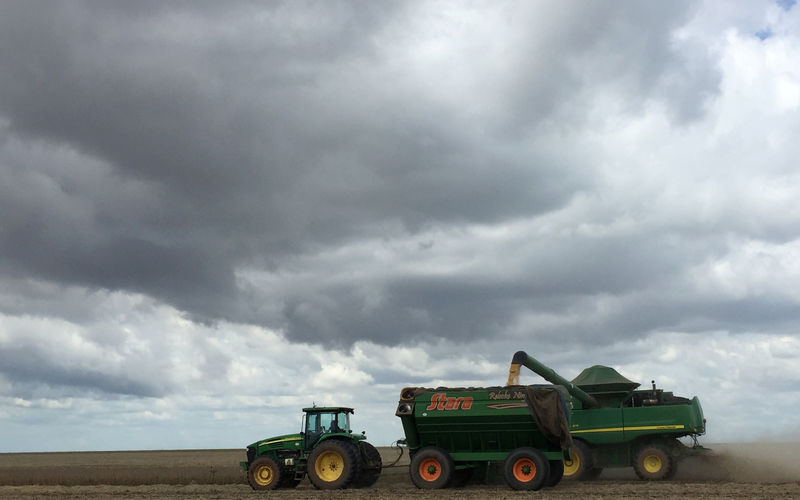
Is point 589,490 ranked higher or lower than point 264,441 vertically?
lower

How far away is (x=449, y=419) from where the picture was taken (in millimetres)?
23750

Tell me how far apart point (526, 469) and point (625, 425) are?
6895 millimetres

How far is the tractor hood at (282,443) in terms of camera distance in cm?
2431

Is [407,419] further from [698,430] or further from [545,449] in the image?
[698,430]

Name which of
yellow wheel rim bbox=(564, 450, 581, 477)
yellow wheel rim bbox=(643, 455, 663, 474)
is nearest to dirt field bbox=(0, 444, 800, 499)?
yellow wheel rim bbox=(643, 455, 663, 474)

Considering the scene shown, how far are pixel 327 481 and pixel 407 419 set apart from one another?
3.30 meters

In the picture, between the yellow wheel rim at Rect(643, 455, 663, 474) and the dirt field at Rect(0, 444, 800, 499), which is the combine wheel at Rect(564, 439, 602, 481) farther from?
the yellow wheel rim at Rect(643, 455, 663, 474)

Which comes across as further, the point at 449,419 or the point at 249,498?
the point at 449,419

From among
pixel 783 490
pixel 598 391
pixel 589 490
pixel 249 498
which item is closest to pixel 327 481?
pixel 249 498

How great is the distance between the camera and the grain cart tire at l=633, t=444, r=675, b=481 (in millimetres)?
26203

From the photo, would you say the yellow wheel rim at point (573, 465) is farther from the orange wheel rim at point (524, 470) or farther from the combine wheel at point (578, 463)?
the orange wheel rim at point (524, 470)

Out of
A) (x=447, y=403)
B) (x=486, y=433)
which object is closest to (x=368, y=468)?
(x=447, y=403)

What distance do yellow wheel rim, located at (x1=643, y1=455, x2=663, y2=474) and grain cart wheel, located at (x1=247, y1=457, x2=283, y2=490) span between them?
13.3 m

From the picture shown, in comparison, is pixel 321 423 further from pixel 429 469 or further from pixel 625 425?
pixel 625 425
